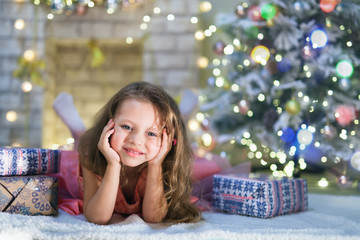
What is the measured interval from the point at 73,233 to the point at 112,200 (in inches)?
5.8

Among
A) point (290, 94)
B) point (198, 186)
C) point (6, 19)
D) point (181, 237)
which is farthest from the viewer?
point (6, 19)

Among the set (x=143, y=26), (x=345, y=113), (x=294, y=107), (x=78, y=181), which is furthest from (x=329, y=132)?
(x=143, y=26)

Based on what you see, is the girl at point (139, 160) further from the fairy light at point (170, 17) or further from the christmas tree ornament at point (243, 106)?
the fairy light at point (170, 17)

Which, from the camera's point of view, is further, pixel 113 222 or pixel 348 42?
pixel 348 42

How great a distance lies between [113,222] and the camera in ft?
3.59

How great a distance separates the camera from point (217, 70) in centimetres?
260

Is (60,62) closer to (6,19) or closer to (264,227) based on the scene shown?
(6,19)

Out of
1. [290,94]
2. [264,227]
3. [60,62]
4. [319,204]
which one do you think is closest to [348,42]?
[290,94]

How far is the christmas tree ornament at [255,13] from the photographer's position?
7.30ft

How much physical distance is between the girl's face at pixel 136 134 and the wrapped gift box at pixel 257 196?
0.34 metres

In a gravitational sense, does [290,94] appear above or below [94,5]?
below

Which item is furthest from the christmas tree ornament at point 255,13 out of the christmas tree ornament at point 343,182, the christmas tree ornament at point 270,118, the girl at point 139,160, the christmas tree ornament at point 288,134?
the girl at point 139,160

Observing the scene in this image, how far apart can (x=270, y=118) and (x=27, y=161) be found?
5.02 ft

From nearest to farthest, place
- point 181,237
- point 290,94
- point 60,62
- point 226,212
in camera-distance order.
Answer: point 181,237 < point 226,212 < point 290,94 < point 60,62
